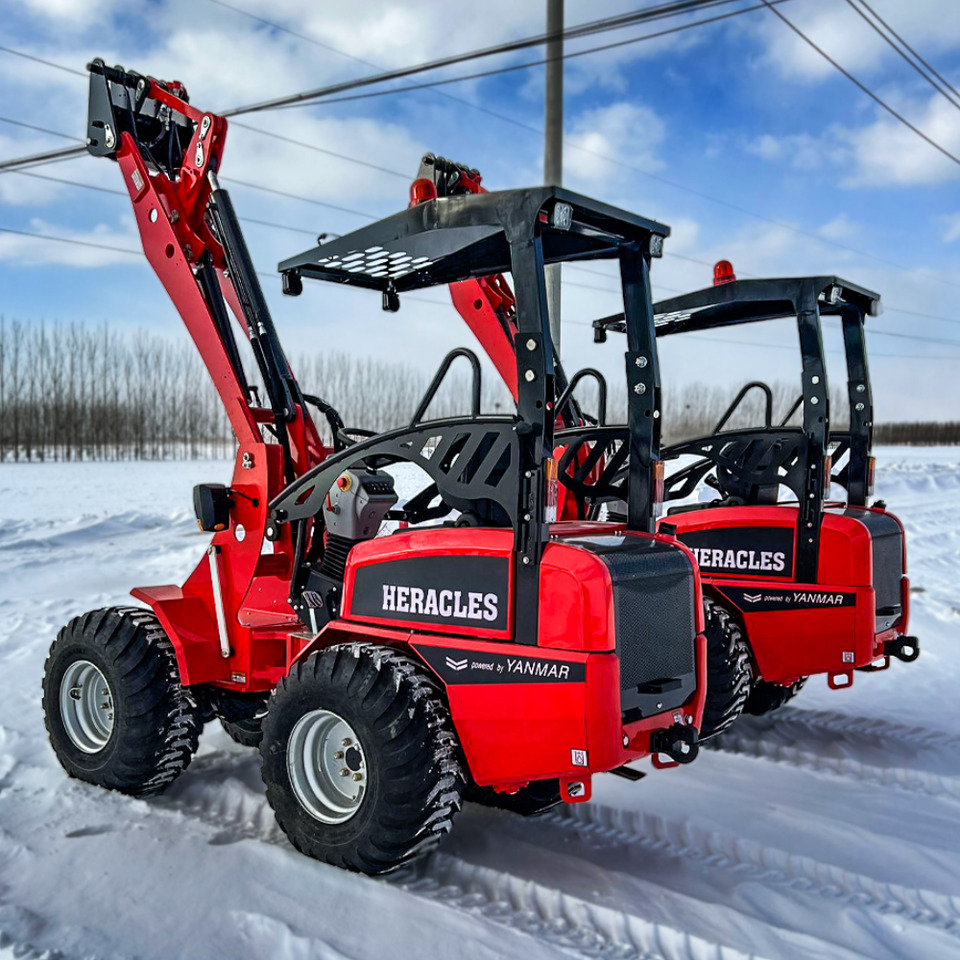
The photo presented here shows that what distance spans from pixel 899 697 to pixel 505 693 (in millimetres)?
3950

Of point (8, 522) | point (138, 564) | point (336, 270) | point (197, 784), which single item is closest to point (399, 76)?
point (138, 564)

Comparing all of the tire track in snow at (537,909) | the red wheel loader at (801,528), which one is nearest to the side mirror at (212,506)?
the tire track in snow at (537,909)

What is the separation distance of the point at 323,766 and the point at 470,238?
2.03 meters

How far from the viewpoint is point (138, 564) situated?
10.7 m

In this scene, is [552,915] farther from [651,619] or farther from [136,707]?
[136,707]

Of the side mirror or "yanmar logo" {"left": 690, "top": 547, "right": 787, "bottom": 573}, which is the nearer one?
the side mirror

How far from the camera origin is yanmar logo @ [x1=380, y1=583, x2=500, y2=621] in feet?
10.6

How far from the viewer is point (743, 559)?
545 cm

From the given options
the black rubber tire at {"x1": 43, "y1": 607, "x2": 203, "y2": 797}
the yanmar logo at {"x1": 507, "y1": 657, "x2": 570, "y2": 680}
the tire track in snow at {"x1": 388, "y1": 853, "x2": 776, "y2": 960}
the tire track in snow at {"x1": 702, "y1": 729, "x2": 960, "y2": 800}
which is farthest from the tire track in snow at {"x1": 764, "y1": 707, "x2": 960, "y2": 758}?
the black rubber tire at {"x1": 43, "y1": 607, "x2": 203, "y2": 797}

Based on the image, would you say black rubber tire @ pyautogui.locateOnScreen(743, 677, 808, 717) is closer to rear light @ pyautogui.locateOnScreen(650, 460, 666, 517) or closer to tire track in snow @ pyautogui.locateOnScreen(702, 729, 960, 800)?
tire track in snow @ pyautogui.locateOnScreen(702, 729, 960, 800)

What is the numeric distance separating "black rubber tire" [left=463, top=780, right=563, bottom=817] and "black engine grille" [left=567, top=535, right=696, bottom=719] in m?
0.64

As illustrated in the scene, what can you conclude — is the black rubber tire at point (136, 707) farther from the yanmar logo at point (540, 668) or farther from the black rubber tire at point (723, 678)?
the black rubber tire at point (723, 678)

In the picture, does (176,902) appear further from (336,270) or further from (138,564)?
(138,564)

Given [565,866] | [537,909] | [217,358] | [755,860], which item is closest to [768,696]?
[755,860]
